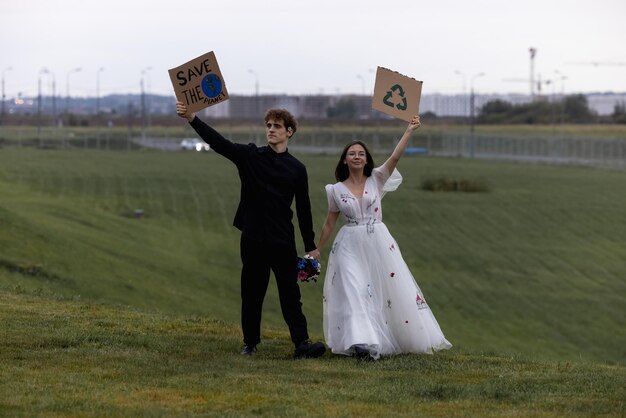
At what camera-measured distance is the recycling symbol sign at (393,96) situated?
12453 mm

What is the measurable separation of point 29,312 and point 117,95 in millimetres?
115272

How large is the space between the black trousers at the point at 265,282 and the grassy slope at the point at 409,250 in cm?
450

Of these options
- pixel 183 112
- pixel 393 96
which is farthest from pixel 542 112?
pixel 183 112

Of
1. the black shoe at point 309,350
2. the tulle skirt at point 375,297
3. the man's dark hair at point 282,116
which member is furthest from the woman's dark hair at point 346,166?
the black shoe at point 309,350

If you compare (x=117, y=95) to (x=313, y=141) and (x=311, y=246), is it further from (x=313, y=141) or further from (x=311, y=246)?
(x=311, y=246)

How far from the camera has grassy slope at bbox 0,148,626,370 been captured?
1065 inches

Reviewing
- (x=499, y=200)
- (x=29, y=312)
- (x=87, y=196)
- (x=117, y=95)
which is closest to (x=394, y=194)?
(x=499, y=200)

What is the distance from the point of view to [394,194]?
170 feet

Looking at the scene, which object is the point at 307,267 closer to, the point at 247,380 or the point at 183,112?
the point at 183,112

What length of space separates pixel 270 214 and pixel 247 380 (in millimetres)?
1865

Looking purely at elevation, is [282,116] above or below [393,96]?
below

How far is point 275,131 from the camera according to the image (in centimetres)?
1136

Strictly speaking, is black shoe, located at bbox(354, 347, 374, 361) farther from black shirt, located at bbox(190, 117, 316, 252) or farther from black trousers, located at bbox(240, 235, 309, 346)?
black shirt, located at bbox(190, 117, 316, 252)

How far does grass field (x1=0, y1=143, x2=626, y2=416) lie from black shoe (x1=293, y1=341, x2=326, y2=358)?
0.77ft
